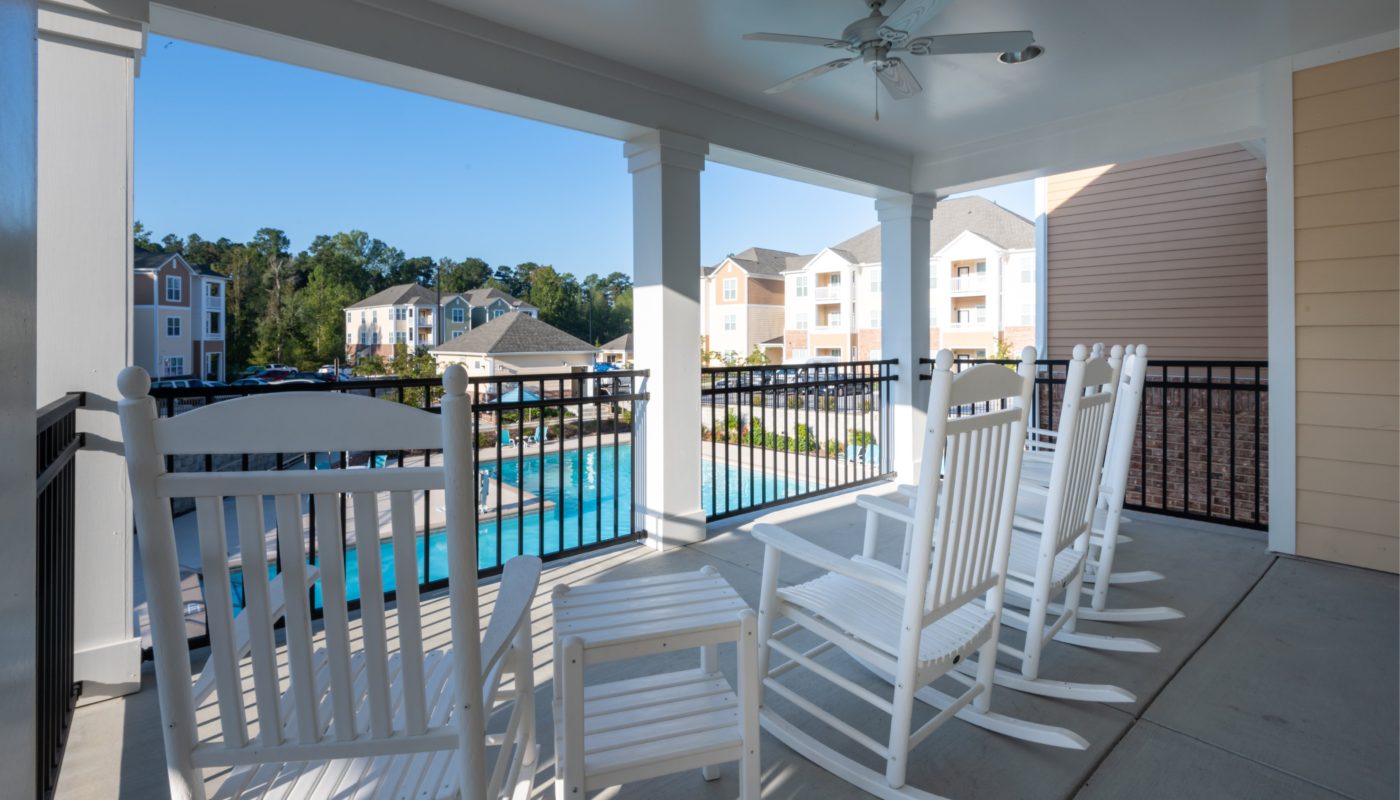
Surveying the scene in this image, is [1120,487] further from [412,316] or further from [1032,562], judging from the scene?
[412,316]

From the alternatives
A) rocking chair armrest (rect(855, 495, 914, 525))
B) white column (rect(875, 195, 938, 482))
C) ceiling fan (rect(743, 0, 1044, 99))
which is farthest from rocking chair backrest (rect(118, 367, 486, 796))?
white column (rect(875, 195, 938, 482))

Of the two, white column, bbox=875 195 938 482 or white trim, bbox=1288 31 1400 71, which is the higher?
white trim, bbox=1288 31 1400 71

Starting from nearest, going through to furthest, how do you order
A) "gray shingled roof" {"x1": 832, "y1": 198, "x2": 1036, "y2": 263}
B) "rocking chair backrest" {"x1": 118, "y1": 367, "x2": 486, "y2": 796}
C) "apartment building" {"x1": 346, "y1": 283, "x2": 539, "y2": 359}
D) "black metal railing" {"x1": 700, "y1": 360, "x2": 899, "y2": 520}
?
"rocking chair backrest" {"x1": 118, "y1": 367, "x2": 486, "y2": 796}, "black metal railing" {"x1": 700, "y1": 360, "x2": 899, "y2": 520}, "apartment building" {"x1": 346, "y1": 283, "x2": 539, "y2": 359}, "gray shingled roof" {"x1": 832, "y1": 198, "x2": 1036, "y2": 263}

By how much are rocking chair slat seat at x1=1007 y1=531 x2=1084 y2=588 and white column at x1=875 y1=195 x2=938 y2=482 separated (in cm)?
275

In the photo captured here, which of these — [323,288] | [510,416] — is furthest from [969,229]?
[510,416]

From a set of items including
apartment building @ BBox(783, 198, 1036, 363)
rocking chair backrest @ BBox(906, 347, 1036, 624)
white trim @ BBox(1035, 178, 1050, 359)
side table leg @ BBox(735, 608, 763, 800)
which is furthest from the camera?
apartment building @ BBox(783, 198, 1036, 363)

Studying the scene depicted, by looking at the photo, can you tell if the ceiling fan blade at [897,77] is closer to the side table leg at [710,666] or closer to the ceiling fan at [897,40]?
the ceiling fan at [897,40]

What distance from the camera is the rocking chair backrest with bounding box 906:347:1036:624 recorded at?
4.98ft

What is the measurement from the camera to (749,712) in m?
1.38

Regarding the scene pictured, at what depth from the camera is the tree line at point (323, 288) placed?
8828 millimetres

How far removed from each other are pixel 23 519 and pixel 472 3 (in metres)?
2.99

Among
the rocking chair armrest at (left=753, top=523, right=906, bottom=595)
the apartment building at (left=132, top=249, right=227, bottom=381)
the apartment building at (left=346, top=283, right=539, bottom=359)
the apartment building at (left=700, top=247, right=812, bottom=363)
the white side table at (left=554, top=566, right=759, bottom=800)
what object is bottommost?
the white side table at (left=554, top=566, right=759, bottom=800)

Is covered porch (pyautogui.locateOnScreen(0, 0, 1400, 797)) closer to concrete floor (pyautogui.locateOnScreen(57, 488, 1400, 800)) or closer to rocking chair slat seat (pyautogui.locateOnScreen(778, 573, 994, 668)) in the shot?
concrete floor (pyautogui.locateOnScreen(57, 488, 1400, 800))

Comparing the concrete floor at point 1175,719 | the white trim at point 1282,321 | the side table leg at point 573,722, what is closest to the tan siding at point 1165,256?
the white trim at point 1282,321
